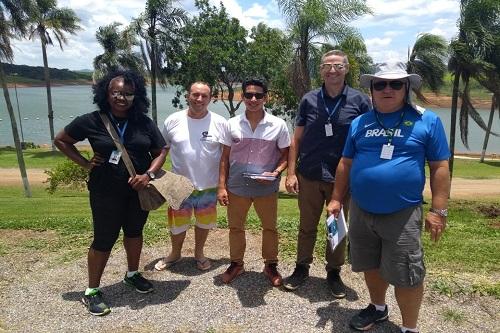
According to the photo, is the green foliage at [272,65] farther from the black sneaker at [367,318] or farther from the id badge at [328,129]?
the black sneaker at [367,318]

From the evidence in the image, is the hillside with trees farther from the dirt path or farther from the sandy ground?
the dirt path

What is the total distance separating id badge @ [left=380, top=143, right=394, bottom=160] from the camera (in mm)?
3084

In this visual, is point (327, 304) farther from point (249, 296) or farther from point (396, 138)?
point (396, 138)

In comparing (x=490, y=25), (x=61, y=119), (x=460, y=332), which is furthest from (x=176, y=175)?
(x=61, y=119)

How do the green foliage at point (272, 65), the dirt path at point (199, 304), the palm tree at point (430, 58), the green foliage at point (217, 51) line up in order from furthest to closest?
1. the green foliage at point (217, 51)
2. the green foliage at point (272, 65)
3. the palm tree at point (430, 58)
4. the dirt path at point (199, 304)

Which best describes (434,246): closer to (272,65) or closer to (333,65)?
(333,65)

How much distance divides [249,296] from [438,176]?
1886 mm

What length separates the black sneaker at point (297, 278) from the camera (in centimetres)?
420

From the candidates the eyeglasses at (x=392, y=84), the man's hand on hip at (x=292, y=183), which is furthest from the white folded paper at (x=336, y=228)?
the eyeglasses at (x=392, y=84)

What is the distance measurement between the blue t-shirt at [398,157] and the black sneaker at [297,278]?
4.06 feet

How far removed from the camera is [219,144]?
4.35 metres

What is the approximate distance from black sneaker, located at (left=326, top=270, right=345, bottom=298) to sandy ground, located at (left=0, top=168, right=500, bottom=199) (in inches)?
553

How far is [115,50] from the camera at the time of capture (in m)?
35.9

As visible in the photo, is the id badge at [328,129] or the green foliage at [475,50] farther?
the green foliage at [475,50]
